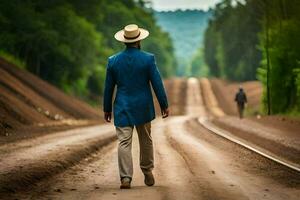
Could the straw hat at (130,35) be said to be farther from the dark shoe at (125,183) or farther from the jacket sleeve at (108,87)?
the dark shoe at (125,183)

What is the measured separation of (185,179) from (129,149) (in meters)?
1.11

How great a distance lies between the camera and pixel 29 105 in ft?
125

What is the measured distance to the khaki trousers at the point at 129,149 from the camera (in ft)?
34.0

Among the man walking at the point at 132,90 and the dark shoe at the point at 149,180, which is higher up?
the man walking at the point at 132,90

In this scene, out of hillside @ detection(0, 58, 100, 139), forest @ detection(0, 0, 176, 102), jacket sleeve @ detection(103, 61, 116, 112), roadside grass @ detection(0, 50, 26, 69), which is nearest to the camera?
jacket sleeve @ detection(103, 61, 116, 112)

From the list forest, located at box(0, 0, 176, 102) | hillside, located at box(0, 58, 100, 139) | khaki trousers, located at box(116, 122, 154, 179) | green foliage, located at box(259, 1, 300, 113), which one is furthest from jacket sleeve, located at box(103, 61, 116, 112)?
forest, located at box(0, 0, 176, 102)

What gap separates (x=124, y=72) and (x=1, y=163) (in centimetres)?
358

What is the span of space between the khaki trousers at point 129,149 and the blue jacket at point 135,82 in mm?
114

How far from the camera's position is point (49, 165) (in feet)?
42.0

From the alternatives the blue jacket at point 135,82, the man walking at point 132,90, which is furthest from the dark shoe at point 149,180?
the blue jacket at point 135,82

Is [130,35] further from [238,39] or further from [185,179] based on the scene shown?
[238,39]

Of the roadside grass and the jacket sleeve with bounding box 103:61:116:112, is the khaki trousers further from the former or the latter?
the roadside grass

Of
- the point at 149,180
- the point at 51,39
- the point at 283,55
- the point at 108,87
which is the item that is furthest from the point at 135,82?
the point at 51,39

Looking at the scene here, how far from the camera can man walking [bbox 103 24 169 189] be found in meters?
10.5
